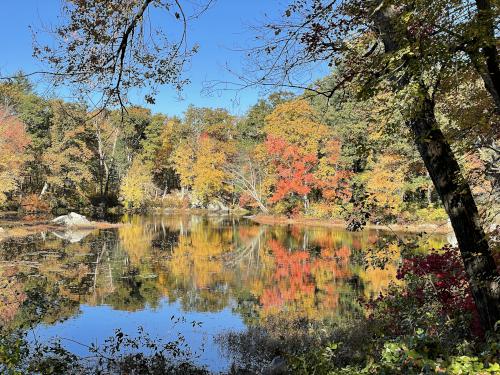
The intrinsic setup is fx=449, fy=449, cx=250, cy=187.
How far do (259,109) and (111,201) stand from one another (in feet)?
55.9

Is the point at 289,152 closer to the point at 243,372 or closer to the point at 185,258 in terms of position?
the point at 185,258

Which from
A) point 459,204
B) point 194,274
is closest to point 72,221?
point 194,274

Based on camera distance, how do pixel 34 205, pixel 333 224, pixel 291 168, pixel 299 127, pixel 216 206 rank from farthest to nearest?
pixel 216 206 < pixel 34 205 < pixel 291 168 < pixel 299 127 < pixel 333 224

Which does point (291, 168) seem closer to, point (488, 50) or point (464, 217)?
point (464, 217)

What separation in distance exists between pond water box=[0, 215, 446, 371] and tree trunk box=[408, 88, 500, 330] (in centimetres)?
154

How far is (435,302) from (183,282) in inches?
344

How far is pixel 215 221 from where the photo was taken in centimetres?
3484

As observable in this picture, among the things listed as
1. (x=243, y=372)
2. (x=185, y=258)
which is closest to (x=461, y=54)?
(x=243, y=372)

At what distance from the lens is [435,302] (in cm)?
687

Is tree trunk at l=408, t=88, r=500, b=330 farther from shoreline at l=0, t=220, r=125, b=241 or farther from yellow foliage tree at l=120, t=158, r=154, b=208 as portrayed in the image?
yellow foliage tree at l=120, t=158, r=154, b=208

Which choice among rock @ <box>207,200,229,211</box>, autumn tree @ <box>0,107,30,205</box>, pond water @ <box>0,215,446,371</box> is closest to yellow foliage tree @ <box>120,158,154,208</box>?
rock @ <box>207,200,229,211</box>

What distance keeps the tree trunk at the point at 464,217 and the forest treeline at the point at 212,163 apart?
16.5 meters

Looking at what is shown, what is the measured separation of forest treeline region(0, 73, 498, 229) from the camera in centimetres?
2795

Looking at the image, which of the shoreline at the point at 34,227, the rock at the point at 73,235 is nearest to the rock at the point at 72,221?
the shoreline at the point at 34,227
